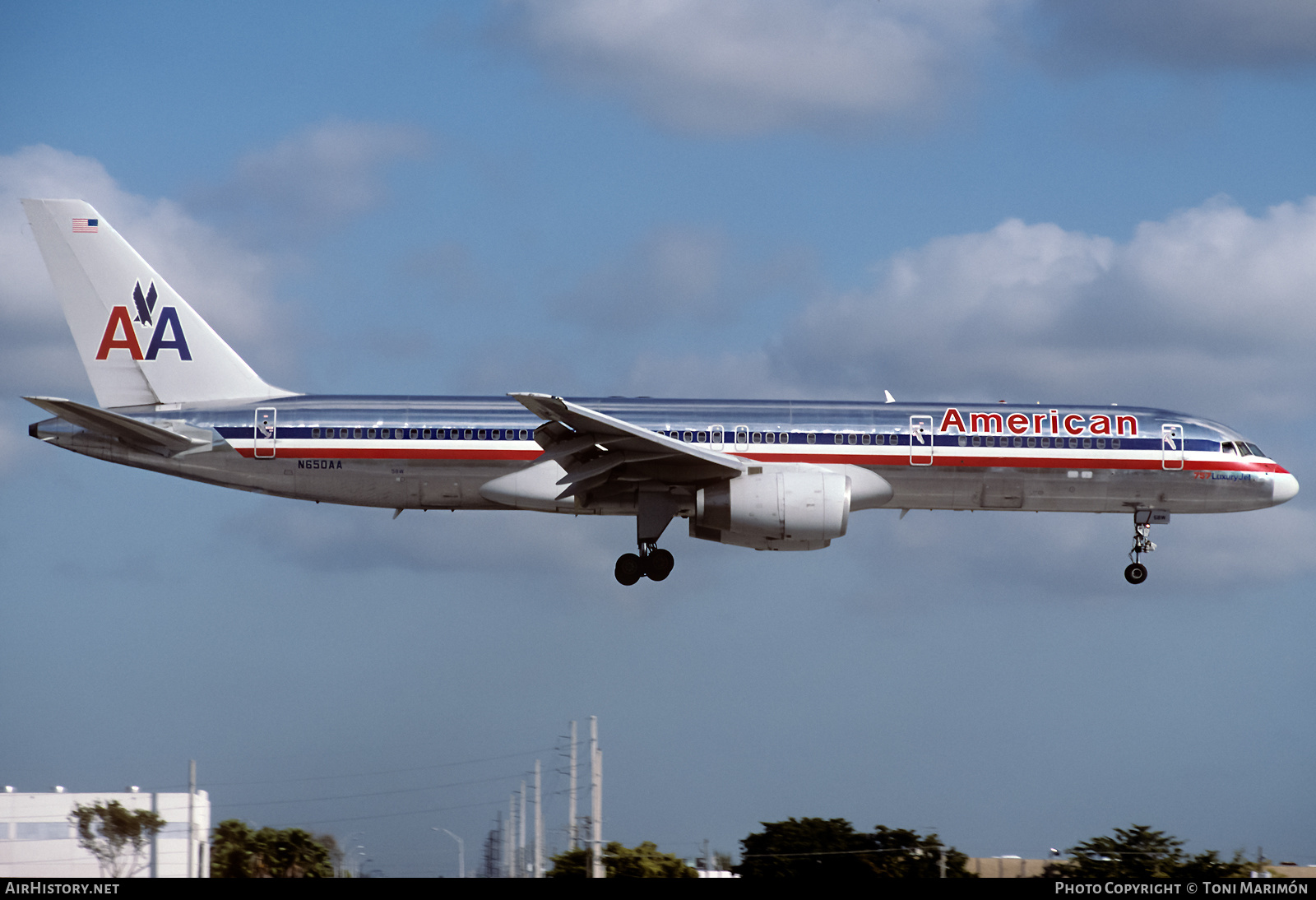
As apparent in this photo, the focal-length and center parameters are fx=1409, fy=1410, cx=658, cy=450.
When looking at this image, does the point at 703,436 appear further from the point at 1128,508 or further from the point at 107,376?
the point at 107,376

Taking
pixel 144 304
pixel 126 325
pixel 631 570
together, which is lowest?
pixel 631 570

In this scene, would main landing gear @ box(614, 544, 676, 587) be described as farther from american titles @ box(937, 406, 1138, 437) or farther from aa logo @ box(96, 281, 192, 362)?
aa logo @ box(96, 281, 192, 362)

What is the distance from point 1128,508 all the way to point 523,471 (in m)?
14.5

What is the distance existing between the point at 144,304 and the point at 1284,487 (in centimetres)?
2844

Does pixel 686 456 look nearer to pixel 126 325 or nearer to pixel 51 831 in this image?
pixel 126 325

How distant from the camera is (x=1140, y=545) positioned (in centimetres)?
3422

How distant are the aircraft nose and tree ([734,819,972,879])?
458 inches

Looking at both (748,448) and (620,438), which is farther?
(748,448)

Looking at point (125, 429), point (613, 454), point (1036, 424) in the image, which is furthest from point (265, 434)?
point (1036, 424)

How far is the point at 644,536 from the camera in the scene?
3206 cm

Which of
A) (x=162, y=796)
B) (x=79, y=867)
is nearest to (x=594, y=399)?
(x=79, y=867)

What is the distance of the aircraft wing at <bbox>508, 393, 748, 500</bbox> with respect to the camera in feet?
97.1

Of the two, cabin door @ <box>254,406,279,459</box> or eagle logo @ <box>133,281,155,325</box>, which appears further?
eagle logo @ <box>133,281,155,325</box>

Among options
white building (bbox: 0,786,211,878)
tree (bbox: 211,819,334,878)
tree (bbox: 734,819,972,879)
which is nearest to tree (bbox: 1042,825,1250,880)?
tree (bbox: 734,819,972,879)
